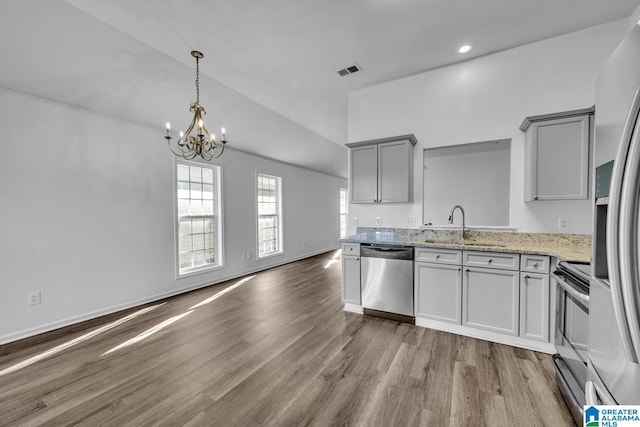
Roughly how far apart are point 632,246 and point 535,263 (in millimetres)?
1817

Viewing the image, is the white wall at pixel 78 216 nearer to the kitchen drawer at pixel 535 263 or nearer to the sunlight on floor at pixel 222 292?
the sunlight on floor at pixel 222 292

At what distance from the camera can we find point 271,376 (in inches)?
79.6

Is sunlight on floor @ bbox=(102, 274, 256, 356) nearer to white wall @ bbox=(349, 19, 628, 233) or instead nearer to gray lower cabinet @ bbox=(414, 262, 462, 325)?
white wall @ bbox=(349, 19, 628, 233)

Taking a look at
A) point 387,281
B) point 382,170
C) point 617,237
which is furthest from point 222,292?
point 617,237

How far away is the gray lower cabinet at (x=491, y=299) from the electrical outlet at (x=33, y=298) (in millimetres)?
4526

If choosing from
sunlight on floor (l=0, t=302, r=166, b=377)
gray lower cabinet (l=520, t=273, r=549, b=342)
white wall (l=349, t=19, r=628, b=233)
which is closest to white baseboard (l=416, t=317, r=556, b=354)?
gray lower cabinet (l=520, t=273, r=549, b=342)

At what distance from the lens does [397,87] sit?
3441 mm

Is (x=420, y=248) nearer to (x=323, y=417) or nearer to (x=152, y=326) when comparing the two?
(x=323, y=417)

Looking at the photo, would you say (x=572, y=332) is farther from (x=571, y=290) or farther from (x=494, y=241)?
(x=494, y=241)

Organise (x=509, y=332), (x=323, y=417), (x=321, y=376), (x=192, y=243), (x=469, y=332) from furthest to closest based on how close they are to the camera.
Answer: (x=192, y=243) < (x=469, y=332) < (x=509, y=332) < (x=321, y=376) < (x=323, y=417)

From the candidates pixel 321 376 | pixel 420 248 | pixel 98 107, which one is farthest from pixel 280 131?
pixel 321 376

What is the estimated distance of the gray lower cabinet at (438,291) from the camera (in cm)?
260

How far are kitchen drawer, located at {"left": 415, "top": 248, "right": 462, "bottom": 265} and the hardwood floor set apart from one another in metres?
0.77

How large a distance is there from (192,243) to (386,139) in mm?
3629
